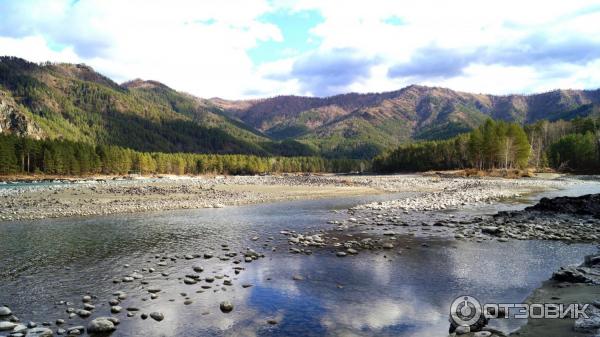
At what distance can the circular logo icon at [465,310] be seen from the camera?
449 inches

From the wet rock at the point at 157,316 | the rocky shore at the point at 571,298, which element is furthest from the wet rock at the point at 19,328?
the rocky shore at the point at 571,298

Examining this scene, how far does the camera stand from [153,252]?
22109 millimetres

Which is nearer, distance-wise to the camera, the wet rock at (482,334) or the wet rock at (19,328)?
the wet rock at (482,334)

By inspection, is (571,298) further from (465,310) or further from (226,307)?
(226,307)

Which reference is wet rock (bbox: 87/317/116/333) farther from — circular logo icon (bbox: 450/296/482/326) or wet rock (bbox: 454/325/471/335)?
circular logo icon (bbox: 450/296/482/326)

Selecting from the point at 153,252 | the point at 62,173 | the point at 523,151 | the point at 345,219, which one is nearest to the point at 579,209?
the point at 345,219

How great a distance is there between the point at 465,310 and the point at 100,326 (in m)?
Result: 11.3

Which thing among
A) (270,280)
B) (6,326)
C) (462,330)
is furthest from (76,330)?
(462,330)

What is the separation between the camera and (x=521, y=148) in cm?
11231

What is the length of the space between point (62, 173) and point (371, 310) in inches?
5458

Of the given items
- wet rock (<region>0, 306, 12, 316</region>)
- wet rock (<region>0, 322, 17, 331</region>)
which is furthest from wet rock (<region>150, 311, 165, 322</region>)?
wet rock (<region>0, 306, 12, 316</region>)

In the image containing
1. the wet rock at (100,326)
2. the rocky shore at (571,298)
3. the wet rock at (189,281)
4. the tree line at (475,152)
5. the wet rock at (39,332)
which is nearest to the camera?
the rocky shore at (571,298)

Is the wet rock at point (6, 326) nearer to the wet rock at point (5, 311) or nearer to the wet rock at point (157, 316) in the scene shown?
the wet rock at point (5, 311)

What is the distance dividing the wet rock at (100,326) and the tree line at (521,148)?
115 metres
